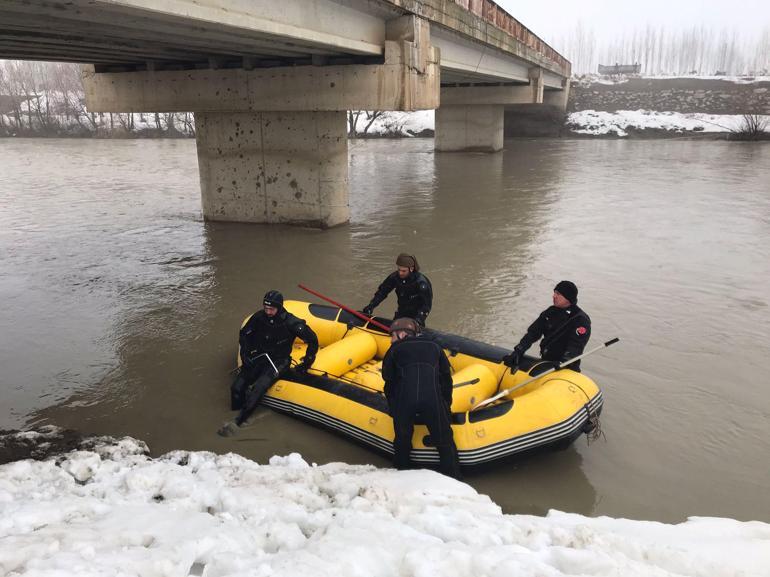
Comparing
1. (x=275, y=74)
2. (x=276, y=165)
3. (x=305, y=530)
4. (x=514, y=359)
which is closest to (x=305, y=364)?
(x=514, y=359)

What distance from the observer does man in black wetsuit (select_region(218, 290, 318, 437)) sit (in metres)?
6.41

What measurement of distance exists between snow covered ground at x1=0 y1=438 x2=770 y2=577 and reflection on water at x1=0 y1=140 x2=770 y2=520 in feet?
2.68

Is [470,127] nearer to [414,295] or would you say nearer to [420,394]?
[414,295]

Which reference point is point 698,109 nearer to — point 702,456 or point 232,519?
point 702,456

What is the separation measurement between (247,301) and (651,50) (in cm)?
14678

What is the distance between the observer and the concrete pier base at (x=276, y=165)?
45.6 ft

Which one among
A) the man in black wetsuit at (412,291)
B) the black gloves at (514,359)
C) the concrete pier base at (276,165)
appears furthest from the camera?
the concrete pier base at (276,165)

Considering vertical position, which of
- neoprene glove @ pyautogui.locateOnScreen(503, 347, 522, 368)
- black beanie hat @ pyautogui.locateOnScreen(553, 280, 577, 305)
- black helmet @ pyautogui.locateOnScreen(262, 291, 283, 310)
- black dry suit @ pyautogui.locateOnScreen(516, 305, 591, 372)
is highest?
black beanie hat @ pyautogui.locateOnScreen(553, 280, 577, 305)

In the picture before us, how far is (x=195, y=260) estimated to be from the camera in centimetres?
1225

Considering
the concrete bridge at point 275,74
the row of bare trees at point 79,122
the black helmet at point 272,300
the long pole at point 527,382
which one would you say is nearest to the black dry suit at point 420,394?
the long pole at point 527,382

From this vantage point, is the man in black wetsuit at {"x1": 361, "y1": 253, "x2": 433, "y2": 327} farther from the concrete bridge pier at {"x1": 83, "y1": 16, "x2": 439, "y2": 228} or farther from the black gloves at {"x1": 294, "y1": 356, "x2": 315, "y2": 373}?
the concrete bridge pier at {"x1": 83, "y1": 16, "x2": 439, "y2": 228}

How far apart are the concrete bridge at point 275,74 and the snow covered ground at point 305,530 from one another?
18.8ft

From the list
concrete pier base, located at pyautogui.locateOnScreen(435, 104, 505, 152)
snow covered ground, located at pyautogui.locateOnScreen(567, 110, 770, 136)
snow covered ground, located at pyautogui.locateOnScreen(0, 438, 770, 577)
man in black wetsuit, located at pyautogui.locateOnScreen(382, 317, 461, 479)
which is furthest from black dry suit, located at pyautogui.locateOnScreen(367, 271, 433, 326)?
snow covered ground, located at pyautogui.locateOnScreen(567, 110, 770, 136)

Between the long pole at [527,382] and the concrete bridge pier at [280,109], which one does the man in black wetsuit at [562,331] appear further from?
the concrete bridge pier at [280,109]
